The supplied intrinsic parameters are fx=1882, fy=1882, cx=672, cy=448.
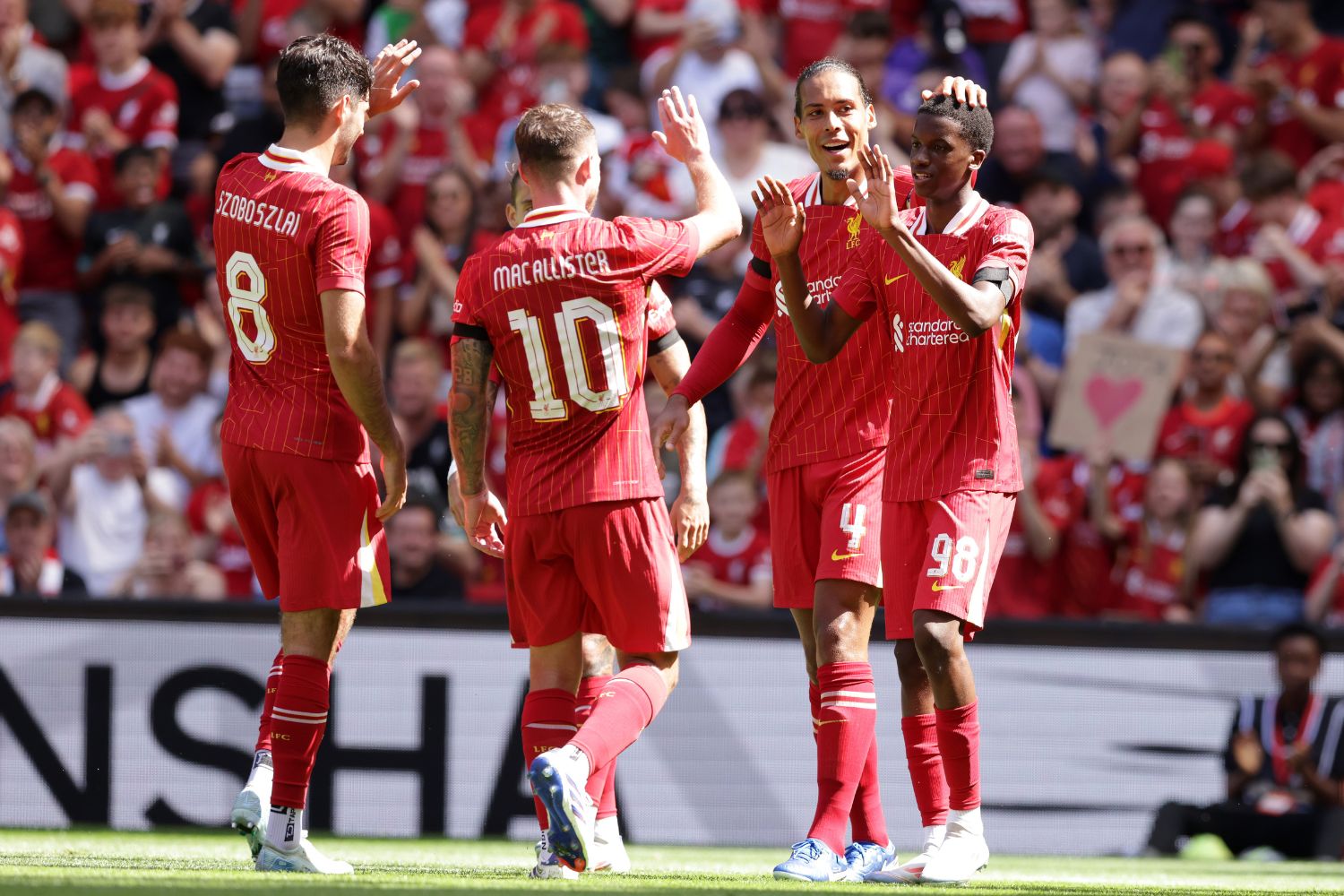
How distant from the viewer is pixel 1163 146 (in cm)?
1348

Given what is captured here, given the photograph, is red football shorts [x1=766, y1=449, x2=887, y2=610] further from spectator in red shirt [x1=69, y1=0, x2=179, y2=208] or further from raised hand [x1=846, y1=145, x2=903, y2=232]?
spectator in red shirt [x1=69, y1=0, x2=179, y2=208]

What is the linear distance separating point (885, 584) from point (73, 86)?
9.59 metres

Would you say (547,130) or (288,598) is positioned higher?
(547,130)

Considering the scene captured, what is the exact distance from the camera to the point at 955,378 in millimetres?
6387

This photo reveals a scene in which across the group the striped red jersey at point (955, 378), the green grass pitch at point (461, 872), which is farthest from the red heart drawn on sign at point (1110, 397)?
the striped red jersey at point (955, 378)

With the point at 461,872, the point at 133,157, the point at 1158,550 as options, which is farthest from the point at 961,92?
the point at 133,157

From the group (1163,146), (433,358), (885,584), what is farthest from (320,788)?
(1163,146)

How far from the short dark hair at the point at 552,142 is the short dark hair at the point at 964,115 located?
1.17 m

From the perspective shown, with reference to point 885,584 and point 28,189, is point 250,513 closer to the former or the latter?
point 885,584

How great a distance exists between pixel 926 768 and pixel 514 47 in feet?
29.1

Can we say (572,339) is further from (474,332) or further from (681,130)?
(681,130)

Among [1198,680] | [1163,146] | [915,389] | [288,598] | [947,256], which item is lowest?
[1198,680]

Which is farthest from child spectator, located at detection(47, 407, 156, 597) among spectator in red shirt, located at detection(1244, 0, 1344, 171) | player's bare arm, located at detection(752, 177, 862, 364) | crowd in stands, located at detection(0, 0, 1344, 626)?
spectator in red shirt, located at detection(1244, 0, 1344, 171)

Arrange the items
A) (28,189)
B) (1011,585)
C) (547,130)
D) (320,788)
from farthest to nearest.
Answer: (28,189)
(1011,585)
(320,788)
(547,130)
